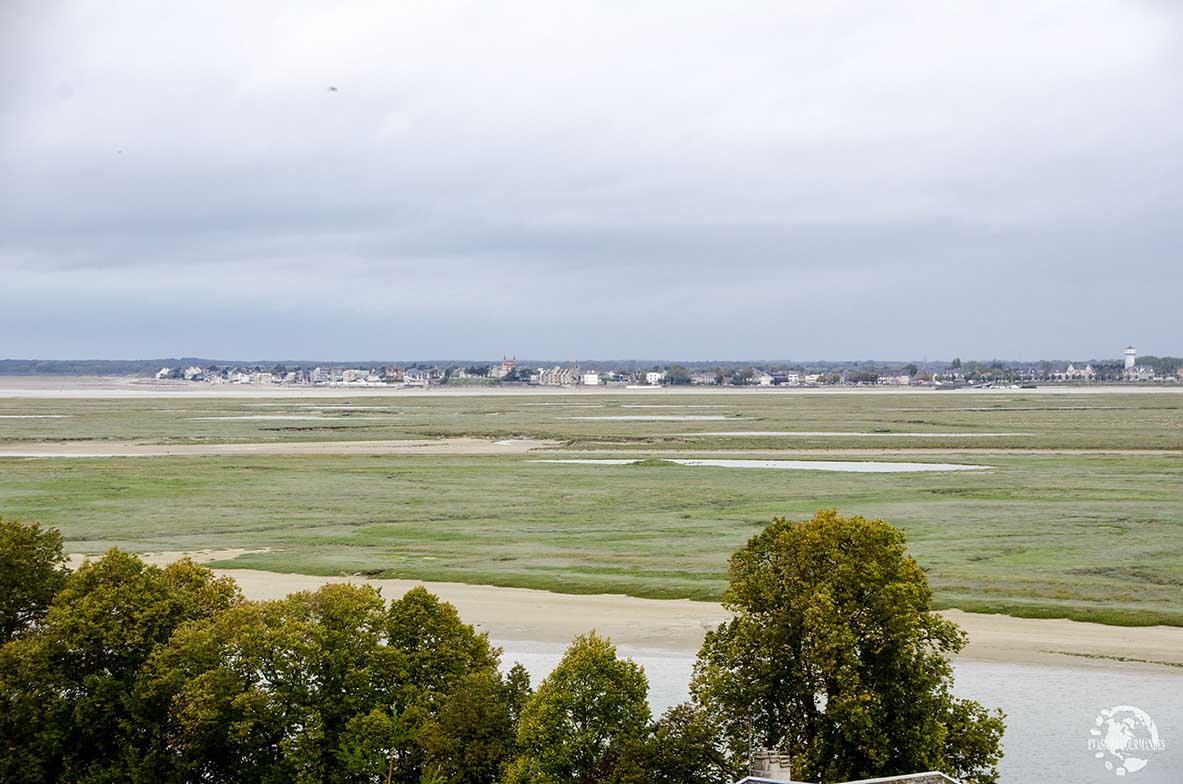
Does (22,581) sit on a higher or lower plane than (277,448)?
higher

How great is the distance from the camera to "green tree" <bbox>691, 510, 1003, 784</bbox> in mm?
21422

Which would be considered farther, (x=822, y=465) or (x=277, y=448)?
(x=277, y=448)

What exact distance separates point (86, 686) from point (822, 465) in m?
69.2

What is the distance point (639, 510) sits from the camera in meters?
64.7

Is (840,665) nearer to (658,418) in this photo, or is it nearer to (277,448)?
(277,448)

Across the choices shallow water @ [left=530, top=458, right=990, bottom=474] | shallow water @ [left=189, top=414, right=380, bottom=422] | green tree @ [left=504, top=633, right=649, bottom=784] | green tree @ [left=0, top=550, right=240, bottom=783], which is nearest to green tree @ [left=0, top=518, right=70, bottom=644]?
green tree @ [left=0, top=550, right=240, bottom=783]

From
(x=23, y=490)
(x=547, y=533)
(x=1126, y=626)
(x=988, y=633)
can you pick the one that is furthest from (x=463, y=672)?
(x=23, y=490)

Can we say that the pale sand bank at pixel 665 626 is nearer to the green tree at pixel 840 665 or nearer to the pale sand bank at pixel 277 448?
the green tree at pixel 840 665

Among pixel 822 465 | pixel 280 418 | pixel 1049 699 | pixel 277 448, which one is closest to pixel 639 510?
pixel 822 465

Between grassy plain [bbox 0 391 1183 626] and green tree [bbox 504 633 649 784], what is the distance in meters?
21.2

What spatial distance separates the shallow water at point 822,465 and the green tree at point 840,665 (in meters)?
59.7

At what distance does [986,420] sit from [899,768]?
420 ft

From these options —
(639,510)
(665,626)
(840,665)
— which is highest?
(840,665)

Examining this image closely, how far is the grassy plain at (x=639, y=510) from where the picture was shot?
46.1 m
